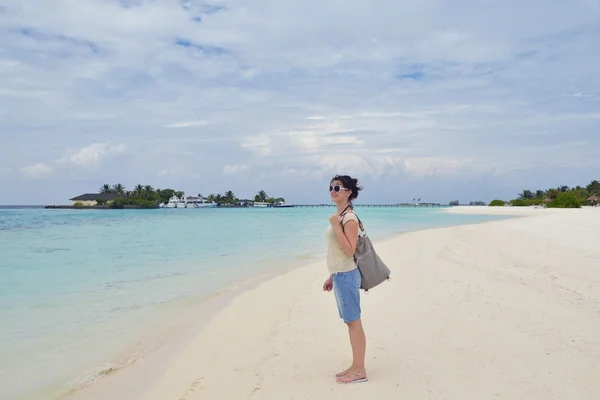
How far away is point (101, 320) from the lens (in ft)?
26.3

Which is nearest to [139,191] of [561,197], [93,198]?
[93,198]

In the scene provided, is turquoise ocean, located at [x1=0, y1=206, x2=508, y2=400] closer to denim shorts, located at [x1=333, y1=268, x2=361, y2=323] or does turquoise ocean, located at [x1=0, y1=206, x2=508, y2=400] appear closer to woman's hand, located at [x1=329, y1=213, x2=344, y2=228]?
denim shorts, located at [x1=333, y1=268, x2=361, y2=323]

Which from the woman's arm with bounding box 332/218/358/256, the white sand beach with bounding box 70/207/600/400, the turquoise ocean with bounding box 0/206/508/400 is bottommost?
the turquoise ocean with bounding box 0/206/508/400

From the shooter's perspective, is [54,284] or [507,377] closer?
[507,377]

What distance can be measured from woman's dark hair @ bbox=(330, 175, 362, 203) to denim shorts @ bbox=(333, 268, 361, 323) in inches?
27.9

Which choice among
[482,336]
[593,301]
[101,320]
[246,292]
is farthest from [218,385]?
[593,301]

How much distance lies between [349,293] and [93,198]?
554 ft

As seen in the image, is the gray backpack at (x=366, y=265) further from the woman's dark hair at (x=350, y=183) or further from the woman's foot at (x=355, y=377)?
the woman's foot at (x=355, y=377)

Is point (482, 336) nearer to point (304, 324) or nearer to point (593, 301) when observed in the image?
point (304, 324)

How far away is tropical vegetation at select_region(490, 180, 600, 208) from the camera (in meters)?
74.6

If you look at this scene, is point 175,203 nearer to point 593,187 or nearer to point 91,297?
point 593,187

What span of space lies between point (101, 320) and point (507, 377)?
648cm

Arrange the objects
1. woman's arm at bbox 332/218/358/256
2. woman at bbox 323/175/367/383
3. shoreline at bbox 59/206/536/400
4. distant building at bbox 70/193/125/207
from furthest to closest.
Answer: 1. distant building at bbox 70/193/125/207
2. shoreline at bbox 59/206/536/400
3. woman at bbox 323/175/367/383
4. woman's arm at bbox 332/218/358/256

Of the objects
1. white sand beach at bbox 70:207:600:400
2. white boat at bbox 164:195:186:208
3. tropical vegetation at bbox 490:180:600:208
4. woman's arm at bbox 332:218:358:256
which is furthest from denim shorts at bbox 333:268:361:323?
white boat at bbox 164:195:186:208
